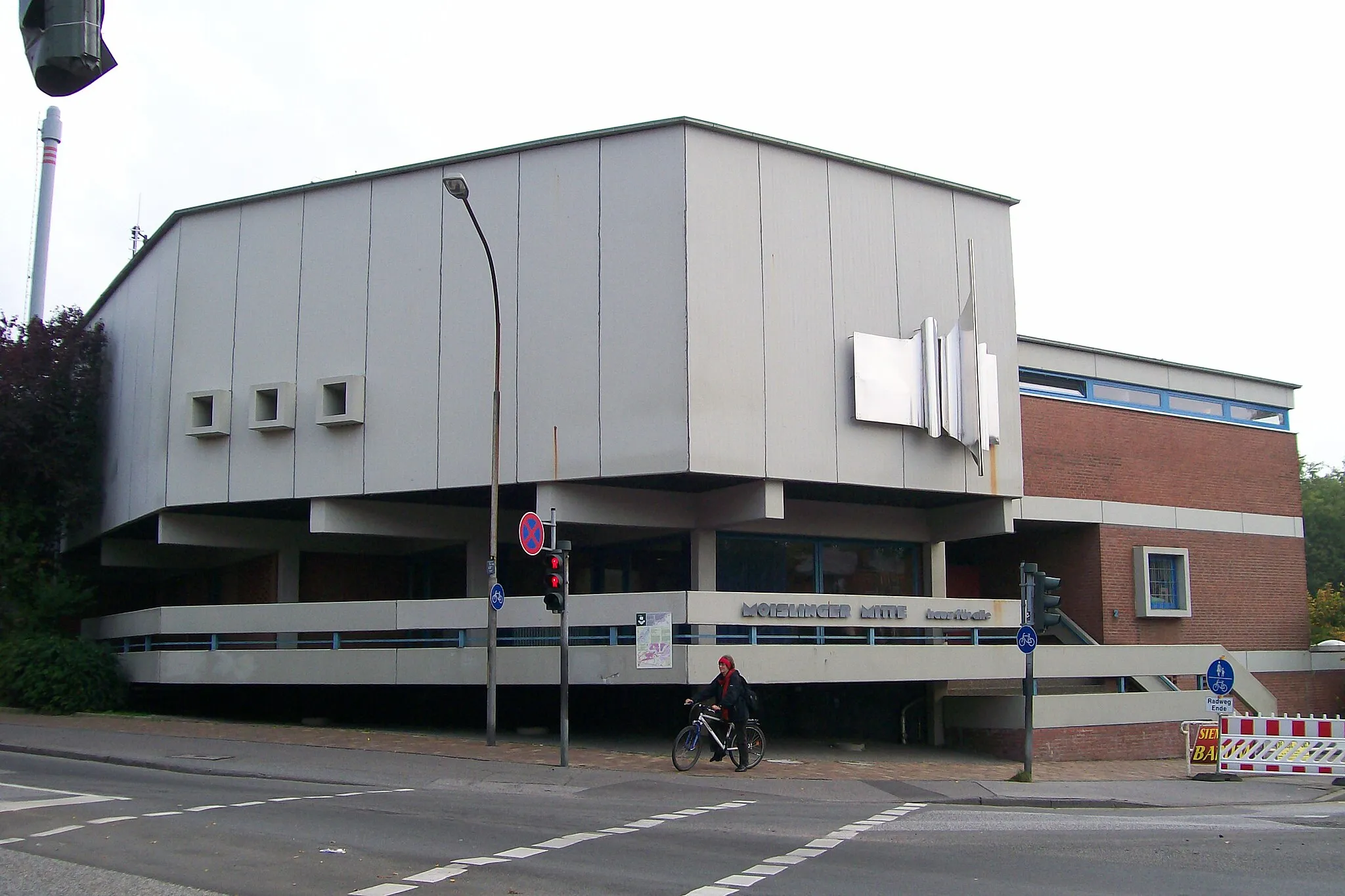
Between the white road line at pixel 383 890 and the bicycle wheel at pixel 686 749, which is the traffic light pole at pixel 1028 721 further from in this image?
the white road line at pixel 383 890

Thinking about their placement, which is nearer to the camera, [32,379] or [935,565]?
[935,565]

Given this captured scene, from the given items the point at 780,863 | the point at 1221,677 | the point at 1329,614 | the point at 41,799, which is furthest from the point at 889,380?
the point at 1329,614

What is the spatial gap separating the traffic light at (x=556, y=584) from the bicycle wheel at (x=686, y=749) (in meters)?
2.71

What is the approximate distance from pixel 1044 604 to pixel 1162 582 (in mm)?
12698

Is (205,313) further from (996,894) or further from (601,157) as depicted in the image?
(996,894)

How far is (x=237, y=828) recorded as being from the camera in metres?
11.7

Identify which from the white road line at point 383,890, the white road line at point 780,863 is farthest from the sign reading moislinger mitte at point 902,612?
the white road line at point 383,890

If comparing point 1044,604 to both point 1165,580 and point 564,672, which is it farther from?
point 1165,580

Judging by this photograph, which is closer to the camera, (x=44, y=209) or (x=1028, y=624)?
(x=1028, y=624)

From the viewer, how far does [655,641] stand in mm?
20875

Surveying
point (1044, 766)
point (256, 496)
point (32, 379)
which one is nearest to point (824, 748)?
point (1044, 766)

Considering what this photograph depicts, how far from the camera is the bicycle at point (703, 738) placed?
1864 cm

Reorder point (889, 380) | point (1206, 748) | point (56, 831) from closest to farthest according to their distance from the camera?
point (56, 831)
point (1206, 748)
point (889, 380)

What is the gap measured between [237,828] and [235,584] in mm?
22066
